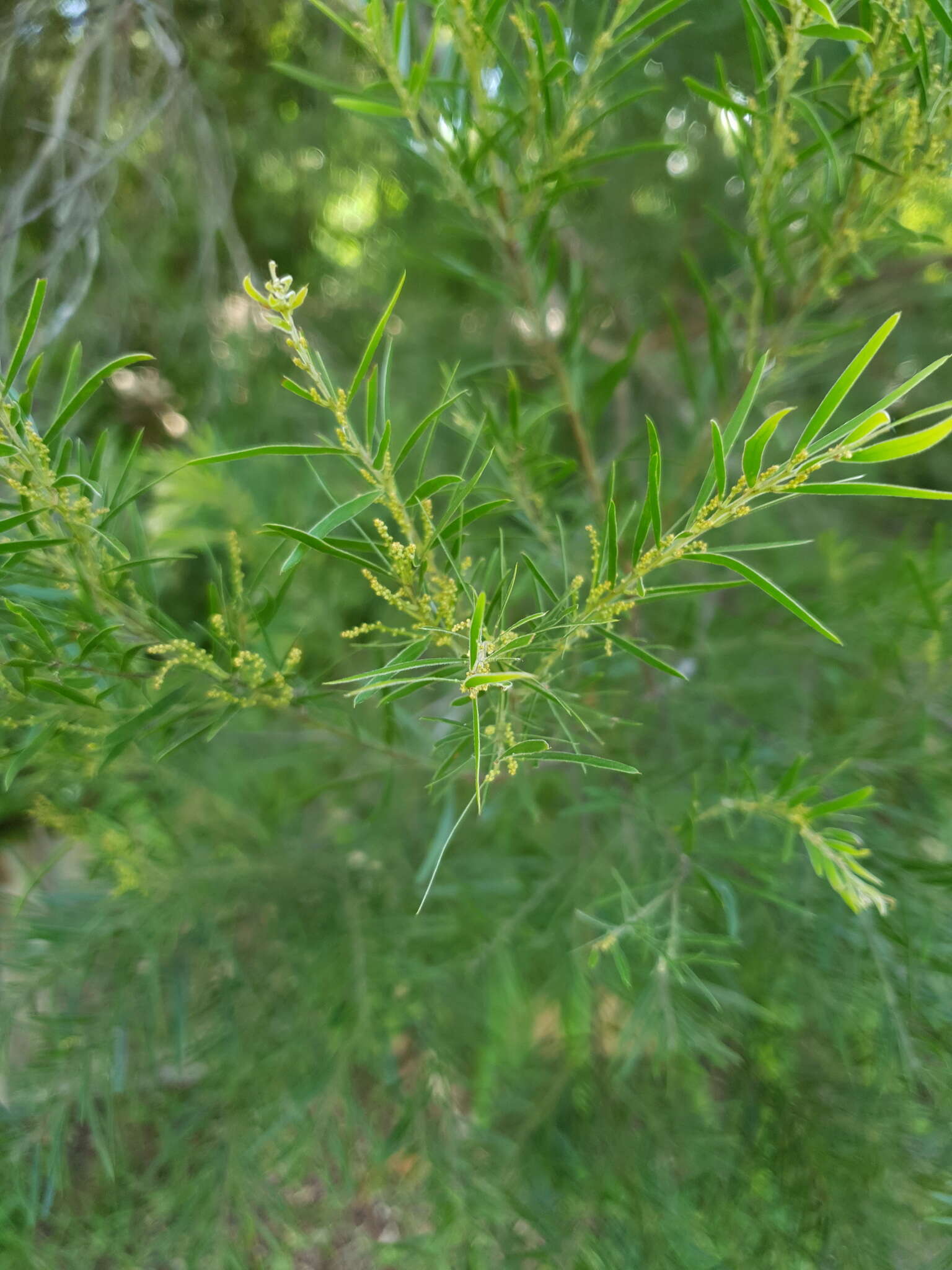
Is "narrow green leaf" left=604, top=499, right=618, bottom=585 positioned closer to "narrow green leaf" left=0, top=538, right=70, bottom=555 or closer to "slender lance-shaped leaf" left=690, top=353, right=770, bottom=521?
"slender lance-shaped leaf" left=690, top=353, right=770, bottom=521

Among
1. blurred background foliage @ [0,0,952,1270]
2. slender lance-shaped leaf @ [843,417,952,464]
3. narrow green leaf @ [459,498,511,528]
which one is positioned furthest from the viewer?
blurred background foliage @ [0,0,952,1270]

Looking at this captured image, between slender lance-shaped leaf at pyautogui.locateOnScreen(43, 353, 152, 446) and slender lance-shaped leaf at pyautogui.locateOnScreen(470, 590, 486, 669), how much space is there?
0.16 m

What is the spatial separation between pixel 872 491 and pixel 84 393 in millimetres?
297

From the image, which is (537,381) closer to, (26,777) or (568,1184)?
(26,777)

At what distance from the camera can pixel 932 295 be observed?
3.28ft

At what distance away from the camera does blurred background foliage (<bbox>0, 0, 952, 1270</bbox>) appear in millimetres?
552

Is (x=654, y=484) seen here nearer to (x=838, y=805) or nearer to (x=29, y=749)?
(x=838, y=805)

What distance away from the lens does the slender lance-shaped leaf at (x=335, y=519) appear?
0.25 m

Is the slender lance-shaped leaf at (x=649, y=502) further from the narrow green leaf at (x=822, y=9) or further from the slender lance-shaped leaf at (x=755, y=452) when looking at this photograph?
the narrow green leaf at (x=822, y=9)

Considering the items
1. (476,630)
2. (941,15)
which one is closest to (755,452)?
(476,630)

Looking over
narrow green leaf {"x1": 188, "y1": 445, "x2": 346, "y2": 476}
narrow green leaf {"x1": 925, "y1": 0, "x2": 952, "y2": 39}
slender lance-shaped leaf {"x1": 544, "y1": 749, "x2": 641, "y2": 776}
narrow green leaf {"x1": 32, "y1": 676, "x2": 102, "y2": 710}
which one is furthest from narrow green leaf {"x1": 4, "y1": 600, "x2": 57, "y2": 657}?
narrow green leaf {"x1": 925, "y1": 0, "x2": 952, "y2": 39}

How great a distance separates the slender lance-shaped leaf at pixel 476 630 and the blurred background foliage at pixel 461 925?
205 mm

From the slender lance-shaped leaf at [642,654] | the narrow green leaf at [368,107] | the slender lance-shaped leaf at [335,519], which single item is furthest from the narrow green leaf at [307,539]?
the narrow green leaf at [368,107]

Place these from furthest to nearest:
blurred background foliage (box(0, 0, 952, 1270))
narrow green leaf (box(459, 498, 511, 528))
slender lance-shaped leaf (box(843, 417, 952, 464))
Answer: blurred background foliage (box(0, 0, 952, 1270)), narrow green leaf (box(459, 498, 511, 528)), slender lance-shaped leaf (box(843, 417, 952, 464))
